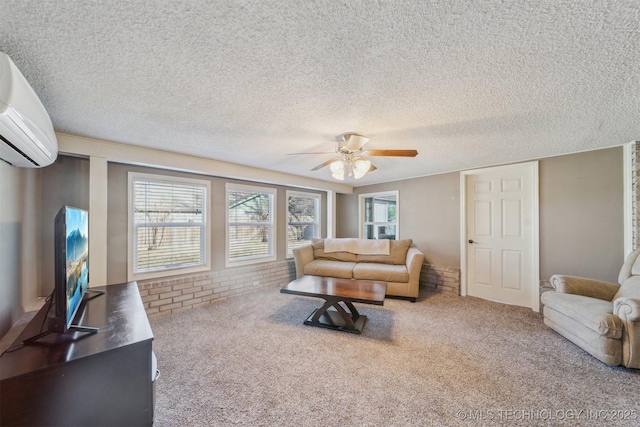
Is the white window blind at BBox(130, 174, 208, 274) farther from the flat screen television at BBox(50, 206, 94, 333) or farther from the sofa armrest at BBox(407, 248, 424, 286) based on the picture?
the sofa armrest at BBox(407, 248, 424, 286)

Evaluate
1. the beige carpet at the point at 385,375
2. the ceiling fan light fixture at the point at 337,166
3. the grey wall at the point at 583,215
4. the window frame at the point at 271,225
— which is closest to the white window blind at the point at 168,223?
the window frame at the point at 271,225

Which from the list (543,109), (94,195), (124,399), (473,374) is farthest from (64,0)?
(473,374)

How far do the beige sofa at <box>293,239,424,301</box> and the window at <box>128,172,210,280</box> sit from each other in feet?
5.51

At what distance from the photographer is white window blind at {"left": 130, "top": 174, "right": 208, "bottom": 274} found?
10.2 ft

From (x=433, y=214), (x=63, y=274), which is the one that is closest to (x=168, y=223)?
(x=63, y=274)

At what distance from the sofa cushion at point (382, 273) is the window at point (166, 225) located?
2.44m

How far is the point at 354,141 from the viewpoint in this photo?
2.28 metres

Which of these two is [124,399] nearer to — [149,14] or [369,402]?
[369,402]

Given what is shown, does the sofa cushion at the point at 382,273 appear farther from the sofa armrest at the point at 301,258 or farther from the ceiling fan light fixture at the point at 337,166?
the ceiling fan light fixture at the point at 337,166

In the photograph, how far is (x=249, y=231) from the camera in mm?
4270

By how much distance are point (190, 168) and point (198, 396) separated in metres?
2.62

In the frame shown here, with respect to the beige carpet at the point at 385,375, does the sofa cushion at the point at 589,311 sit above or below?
above

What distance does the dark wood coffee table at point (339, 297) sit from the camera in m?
2.62

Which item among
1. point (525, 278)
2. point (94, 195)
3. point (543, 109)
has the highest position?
point (543, 109)
